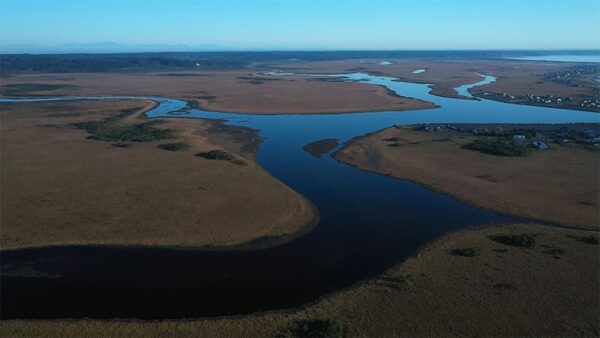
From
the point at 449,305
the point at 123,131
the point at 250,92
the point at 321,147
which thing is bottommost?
the point at 449,305

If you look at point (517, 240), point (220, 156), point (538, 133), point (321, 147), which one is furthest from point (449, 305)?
point (538, 133)

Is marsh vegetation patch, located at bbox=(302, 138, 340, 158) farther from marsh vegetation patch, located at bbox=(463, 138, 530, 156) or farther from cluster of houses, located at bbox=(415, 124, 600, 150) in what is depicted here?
marsh vegetation patch, located at bbox=(463, 138, 530, 156)

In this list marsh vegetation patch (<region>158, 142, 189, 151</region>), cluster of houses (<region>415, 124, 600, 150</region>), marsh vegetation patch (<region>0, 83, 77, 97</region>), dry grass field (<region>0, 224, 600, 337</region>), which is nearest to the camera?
dry grass field (<region>0, 224, 600, 337</region>)

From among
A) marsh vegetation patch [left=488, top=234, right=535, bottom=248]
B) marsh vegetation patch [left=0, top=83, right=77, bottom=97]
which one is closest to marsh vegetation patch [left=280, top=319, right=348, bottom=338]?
marsh vegetation patch [left=488, top=234, right=535, bottom=248]

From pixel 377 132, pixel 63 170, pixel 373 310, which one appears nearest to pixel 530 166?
pixel 377 132

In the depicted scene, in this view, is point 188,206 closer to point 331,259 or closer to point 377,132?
point 331,259

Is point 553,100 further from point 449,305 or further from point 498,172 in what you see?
point 449,305
